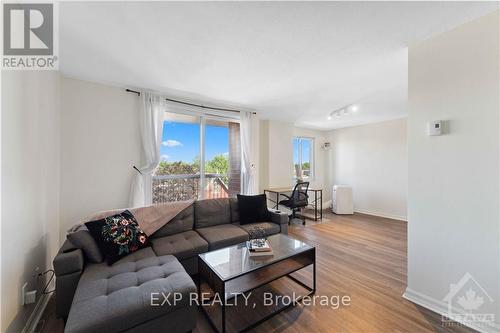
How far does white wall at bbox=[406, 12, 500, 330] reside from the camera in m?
1.45

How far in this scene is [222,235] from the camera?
2.42m

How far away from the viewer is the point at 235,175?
406 centimetres

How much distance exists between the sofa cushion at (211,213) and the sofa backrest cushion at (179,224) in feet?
0.27

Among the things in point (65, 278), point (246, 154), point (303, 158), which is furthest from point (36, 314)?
point (303, 158)

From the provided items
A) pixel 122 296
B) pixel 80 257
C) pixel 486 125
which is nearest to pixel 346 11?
pixel 486 125

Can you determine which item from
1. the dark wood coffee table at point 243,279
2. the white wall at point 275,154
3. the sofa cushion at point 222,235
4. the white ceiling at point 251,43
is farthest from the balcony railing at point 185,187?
the dark wood coffee table at point 243,279

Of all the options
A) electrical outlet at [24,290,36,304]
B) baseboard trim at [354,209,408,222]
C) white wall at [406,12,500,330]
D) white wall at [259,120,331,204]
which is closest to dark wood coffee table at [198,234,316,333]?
white wall at [406,12,500,330]

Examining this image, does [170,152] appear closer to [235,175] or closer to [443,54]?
[235,175]

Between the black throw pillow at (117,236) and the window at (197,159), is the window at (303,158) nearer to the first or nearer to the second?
the window at (197,159)

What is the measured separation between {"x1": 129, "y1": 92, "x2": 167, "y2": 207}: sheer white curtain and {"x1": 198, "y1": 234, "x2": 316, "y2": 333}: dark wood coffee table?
1578 mm

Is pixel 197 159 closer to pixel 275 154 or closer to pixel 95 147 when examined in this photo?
pixel 95 147

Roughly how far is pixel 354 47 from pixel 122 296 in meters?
2.76

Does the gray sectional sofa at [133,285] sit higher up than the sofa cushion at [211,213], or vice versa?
the sofa cushion at [211,213]

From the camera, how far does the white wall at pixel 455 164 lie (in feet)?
4.74
